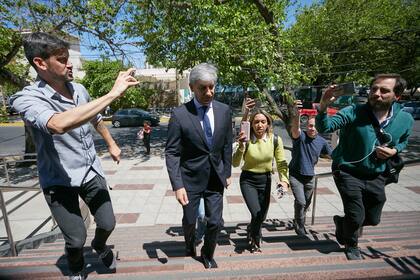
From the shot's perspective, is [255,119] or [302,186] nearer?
[255,119]

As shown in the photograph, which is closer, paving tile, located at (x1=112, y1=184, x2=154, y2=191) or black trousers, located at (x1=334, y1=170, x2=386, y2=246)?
black trousers, located at (x1=334, y1=170, x2=386, y2=246)

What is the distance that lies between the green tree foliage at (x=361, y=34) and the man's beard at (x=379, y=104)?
11.5 metres

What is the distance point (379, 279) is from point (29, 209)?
639cm

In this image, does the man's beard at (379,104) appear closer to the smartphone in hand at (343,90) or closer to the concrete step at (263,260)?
the smartphone in hand at (343,90)

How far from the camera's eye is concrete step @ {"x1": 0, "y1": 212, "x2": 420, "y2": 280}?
7.12 feet

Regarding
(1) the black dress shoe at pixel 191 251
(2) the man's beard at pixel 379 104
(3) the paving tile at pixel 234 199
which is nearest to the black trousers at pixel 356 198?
(2) the man's beard at pixel 379 104

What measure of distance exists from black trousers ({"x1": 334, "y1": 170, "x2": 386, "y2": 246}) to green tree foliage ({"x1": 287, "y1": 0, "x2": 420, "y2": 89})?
11713 millimetres

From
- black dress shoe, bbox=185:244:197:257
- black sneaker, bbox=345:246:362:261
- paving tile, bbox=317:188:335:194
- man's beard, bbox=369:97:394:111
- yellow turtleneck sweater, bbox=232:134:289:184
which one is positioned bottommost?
paving tile, bbox=317:188:335:194

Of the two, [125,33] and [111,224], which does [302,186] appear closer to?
[111,224]

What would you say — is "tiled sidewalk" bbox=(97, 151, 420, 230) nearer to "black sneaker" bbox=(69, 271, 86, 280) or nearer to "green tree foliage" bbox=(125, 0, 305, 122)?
"green tree foliage" bbox=(125, 0, 305, 122)

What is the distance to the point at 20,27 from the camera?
8.84m

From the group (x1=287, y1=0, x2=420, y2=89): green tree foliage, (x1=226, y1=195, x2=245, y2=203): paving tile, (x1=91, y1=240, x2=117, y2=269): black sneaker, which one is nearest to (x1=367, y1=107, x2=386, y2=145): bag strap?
(x1=91, y1=240, x2=117, y2=269): black sneaker

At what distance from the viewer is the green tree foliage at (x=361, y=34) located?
14.3 metres

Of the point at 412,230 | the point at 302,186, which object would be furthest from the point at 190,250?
the point at 412,230
